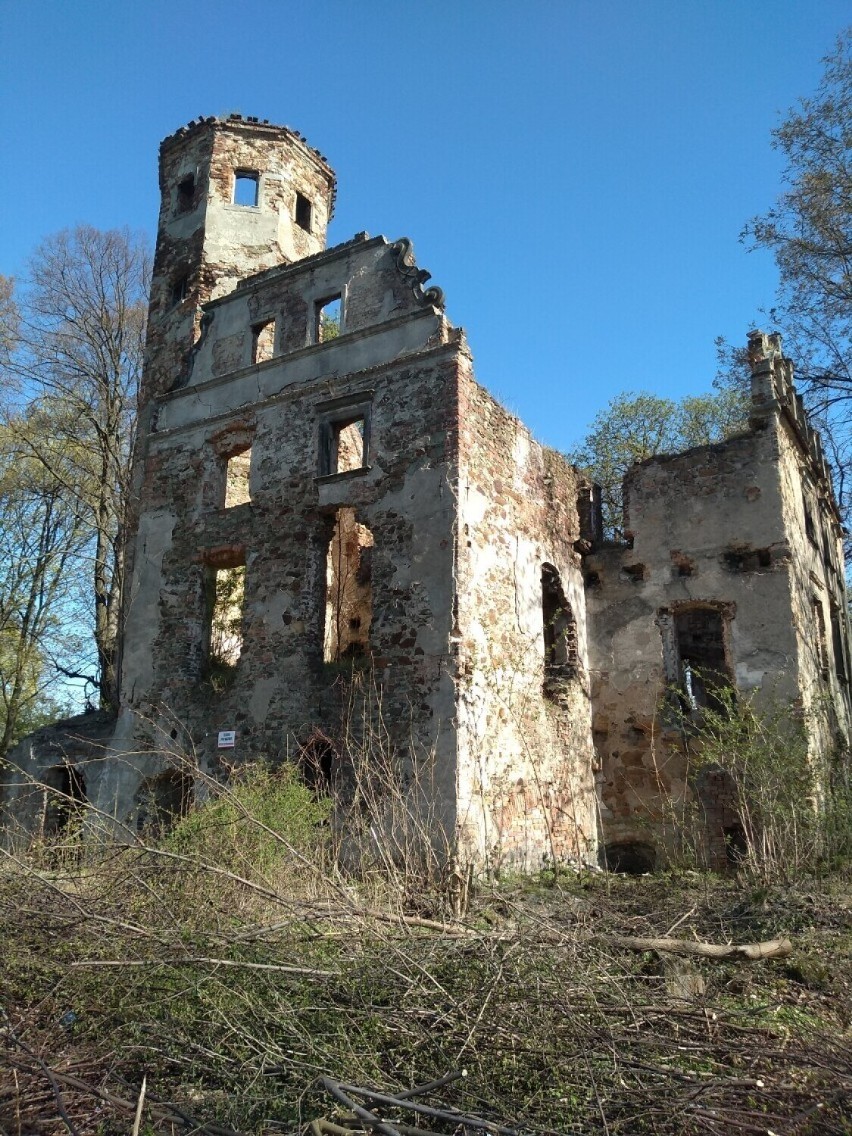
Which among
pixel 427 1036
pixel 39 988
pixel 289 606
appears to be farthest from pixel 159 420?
pixel 427 1036

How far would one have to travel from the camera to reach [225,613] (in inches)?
557

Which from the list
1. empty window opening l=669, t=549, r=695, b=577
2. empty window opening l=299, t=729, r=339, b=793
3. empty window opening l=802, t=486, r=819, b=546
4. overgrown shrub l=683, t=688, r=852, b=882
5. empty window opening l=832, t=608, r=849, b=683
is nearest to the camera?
overgrown shrub l=683, t=688, r=852, b=882

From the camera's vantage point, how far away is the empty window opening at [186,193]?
17531mm

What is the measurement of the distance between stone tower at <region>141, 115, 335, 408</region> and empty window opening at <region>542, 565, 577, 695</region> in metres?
8.19

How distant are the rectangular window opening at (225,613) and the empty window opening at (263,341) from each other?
363 centimetres

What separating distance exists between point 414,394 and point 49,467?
1108 centimetres

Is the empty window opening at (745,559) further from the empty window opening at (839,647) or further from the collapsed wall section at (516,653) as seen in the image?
the empty window opening at (839,647)

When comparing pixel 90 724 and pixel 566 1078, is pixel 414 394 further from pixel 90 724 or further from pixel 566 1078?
pixel 566 1078

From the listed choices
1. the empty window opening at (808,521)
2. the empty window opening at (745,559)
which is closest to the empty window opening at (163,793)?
the empty window opening at (745,559)

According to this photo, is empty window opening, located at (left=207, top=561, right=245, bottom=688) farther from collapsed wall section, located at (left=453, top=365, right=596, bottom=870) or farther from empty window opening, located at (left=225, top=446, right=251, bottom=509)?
collapsed wall section, located at (left=453, top=365, right=596, bottom=870)

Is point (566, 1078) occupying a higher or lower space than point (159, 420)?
lower

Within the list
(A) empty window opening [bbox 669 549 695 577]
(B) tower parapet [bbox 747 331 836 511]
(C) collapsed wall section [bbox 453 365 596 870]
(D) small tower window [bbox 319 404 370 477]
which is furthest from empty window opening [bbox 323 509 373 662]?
(B) tower parapet [bbox 747 331 836 511]

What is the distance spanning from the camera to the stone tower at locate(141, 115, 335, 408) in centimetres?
1667

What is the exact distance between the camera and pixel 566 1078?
389 centimetres
